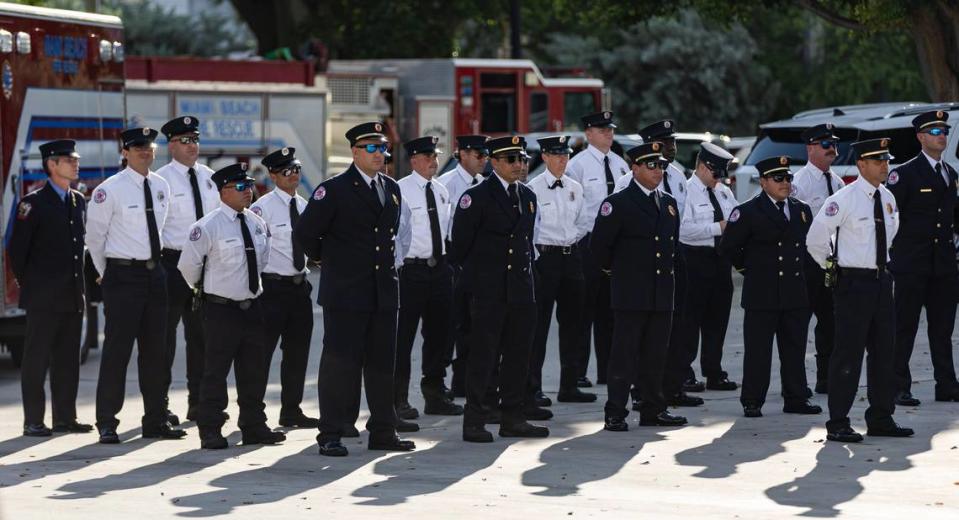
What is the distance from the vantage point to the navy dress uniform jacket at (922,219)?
491 inches

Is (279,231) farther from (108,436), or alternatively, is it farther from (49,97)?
(49,97)

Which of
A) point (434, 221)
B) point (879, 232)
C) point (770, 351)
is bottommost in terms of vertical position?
point (770, 351)

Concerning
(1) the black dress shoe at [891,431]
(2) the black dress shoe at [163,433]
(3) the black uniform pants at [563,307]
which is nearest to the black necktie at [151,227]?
(2) the black dress shoe at [163,433]

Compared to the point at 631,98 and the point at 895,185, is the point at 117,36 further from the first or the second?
the point at 631,98

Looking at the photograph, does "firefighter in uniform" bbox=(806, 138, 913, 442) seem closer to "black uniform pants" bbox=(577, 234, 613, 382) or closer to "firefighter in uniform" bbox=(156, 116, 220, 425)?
"black uniform pants" bbox=(577, 234, 613, 382)

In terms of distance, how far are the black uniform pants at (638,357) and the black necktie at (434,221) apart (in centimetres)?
152

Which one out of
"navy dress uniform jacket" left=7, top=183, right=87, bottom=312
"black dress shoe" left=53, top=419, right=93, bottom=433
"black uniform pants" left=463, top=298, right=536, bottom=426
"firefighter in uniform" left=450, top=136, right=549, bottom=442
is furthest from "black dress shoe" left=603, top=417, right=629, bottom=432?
"navy dress uniform jacket" left=7, top=183, right=87, bottom=312

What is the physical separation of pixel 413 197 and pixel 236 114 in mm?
14488

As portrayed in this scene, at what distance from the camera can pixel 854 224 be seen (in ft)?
36.2

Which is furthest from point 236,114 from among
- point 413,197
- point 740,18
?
point 413,197

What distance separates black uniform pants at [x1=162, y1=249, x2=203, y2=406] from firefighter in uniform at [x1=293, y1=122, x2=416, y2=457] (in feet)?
5.91

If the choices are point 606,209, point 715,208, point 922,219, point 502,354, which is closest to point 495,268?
point 502,354

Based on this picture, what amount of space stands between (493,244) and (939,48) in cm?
1294

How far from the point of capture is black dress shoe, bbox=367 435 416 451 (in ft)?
36.0
